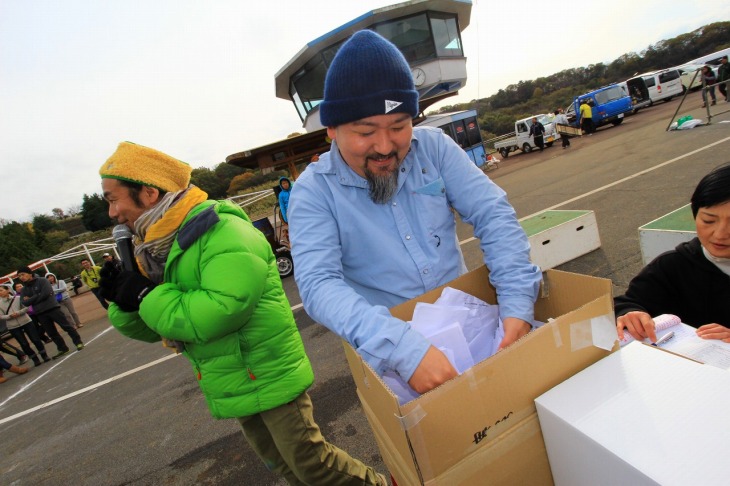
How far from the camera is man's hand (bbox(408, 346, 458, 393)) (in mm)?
925

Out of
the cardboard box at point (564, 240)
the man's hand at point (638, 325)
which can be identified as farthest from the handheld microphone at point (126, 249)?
the cardboard box at point (564, 240)

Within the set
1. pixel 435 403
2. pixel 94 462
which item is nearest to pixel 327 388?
pixel 94 462

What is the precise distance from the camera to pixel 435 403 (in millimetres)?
790

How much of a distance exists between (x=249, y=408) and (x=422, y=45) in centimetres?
1948

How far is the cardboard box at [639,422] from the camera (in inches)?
27.8

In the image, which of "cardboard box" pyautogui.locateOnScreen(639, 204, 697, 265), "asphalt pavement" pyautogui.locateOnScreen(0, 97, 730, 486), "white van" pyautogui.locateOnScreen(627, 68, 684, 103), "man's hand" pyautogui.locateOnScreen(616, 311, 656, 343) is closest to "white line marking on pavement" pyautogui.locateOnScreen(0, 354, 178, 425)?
"asphalt pavement" pyautogui.locateOnScreen(0, 97, 730, 486)

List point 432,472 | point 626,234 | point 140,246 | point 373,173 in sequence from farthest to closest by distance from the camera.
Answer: point 626,234 → point 140,246 → point 373,173 → point 432,472

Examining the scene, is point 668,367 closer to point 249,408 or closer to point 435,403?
point 435,403

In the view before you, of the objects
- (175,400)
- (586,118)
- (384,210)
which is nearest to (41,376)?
(175,400)

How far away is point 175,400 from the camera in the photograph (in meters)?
4.19

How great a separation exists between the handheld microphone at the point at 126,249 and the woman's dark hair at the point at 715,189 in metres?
2.66

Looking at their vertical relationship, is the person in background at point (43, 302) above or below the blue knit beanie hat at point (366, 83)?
below

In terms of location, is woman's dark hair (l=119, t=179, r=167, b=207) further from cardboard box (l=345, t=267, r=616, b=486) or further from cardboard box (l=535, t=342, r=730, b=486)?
cardboard box (l=535, t=342, r=730, b=486)

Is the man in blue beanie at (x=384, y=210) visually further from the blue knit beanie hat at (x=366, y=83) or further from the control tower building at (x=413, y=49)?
the control tower building at (x=413, y=49)
